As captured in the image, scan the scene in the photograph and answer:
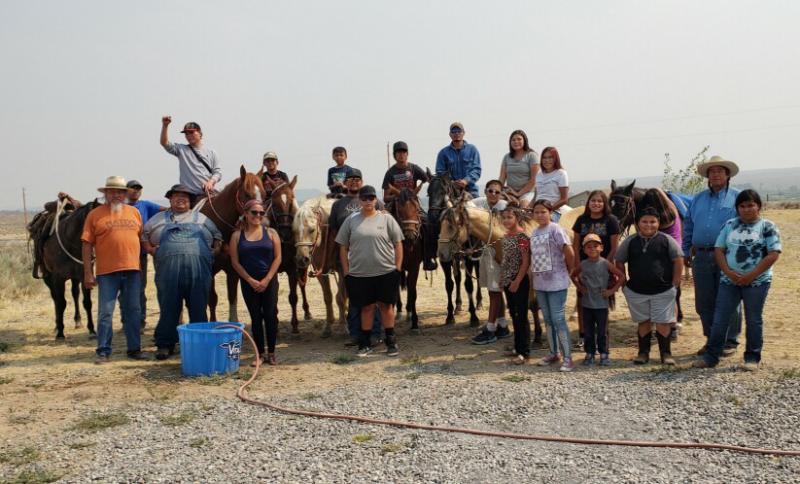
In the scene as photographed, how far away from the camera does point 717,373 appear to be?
629 centimetres

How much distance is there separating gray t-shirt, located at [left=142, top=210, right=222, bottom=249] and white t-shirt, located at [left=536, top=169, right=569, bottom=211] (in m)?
4.66

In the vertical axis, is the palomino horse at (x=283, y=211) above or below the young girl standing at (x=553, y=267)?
above

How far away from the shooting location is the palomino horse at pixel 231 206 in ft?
27.4

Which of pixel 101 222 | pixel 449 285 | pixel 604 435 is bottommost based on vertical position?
pixel 604 435

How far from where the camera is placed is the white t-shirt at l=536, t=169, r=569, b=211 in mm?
8852

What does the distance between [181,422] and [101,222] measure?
3.43 metres

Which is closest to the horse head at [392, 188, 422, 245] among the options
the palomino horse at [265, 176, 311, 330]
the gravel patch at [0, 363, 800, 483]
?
the palomino horse at [265, 176, 311, 330]

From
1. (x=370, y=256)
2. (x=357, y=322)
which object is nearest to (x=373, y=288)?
(x=370, y=256)

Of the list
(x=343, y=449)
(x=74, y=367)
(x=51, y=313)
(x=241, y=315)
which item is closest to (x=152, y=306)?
(x=51, y=313)

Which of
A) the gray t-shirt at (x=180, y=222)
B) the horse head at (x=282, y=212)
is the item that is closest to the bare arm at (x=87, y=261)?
the gray t-shirt at (x=180, y=222)

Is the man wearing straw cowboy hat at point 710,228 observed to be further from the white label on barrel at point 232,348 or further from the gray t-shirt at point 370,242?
the white label on barrel at point 232,348

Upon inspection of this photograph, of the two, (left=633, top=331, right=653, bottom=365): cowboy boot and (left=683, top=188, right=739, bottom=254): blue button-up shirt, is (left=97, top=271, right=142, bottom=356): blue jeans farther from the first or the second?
(left=683, top=188, right=739, bottom=254): blue button-up shirt

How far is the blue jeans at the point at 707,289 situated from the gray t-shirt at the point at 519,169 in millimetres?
3124

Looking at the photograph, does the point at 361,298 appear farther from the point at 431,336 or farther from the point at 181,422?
the point at 181,422
